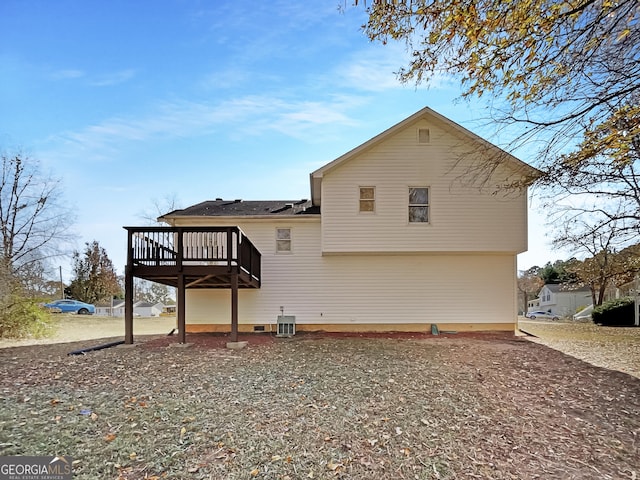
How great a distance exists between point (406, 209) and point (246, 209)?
18.6ft

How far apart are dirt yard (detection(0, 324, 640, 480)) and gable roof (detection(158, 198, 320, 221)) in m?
5.71

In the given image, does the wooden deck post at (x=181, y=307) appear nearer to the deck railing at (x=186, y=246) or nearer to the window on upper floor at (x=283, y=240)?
the deck railing at (x=186, y=246)

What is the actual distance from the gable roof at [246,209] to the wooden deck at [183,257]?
258 centimetres

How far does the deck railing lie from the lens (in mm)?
9031

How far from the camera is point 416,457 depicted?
3.94m

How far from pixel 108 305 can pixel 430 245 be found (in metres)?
32.5

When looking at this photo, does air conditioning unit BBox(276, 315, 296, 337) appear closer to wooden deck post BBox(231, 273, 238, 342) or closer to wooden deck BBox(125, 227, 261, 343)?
wooden deck BBox(125, 227, 261, 343)

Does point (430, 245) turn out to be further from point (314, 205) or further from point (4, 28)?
point (4, 28)

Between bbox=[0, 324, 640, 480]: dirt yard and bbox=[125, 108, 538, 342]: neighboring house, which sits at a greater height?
bbox=[125, 108, 538, 342]: neighboring house

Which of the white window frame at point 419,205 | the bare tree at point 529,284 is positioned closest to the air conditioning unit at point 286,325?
the white window frame at point 419,205

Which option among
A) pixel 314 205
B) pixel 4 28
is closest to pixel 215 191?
pixel 314 205

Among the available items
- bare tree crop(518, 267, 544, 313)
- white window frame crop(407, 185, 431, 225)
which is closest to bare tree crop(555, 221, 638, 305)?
white window frame crop(407, 185, 431, 225)

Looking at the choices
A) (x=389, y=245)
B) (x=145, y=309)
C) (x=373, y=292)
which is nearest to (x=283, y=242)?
(x=373, y=292)

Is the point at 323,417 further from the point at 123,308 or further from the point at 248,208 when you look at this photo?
the point at 123,308
